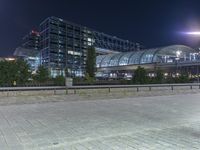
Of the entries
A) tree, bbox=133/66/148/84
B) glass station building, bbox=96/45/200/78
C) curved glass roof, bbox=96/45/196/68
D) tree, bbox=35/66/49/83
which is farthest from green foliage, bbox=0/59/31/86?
curved glass roof, bbox=96/45/196/68

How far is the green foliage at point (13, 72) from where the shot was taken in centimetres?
2255

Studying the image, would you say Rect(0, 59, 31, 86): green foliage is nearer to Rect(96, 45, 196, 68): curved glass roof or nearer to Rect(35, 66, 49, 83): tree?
Rect(35, 66, 49, 83): tree

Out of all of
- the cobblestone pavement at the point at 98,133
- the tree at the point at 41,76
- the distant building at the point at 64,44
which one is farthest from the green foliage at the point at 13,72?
the distant building at the point at 64,44

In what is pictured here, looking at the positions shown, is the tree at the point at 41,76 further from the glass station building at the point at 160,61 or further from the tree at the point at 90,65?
the glass station building at the point at 160,61

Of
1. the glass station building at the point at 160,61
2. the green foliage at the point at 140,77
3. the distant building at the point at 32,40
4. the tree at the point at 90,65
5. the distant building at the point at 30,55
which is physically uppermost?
the distant building at the point at 32,40

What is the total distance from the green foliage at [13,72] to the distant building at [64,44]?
67.6 metres

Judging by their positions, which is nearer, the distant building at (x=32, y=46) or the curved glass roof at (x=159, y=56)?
the curved glass roof at (x=159, y=56)

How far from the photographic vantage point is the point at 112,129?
6461mm

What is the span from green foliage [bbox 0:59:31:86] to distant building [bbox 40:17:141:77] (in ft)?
222

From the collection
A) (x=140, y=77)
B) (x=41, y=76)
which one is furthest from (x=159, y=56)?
(x=41, y=76)

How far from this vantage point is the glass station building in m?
71.3

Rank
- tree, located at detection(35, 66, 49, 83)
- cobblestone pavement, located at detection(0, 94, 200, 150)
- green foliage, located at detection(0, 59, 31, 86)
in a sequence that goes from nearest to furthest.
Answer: cobblestone pavement, located at detection(0, 94, 200, 150)
green foliage, located at detection(0, 59, 31, 86)
tree, located at detection(35, 66, 49, 83)

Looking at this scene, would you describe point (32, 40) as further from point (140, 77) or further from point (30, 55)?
point (140, 77)

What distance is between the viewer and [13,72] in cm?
2305
